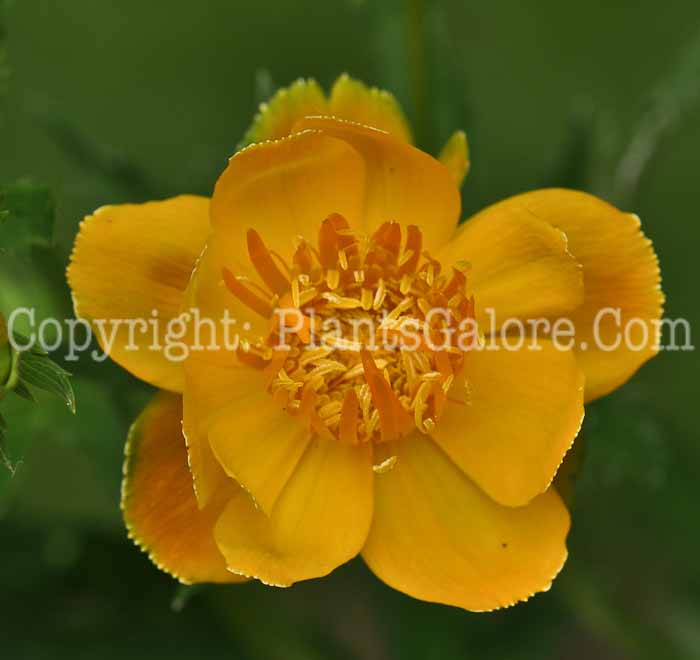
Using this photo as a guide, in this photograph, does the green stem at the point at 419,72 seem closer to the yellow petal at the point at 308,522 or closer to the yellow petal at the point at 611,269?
the yellow petal at the point at 611,269

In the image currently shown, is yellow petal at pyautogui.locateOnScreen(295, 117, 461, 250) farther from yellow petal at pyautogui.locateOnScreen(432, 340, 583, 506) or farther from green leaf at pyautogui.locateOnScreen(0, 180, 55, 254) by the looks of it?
green leaf at pyautogui.locateOnScreen(0, 180, 55, 254)

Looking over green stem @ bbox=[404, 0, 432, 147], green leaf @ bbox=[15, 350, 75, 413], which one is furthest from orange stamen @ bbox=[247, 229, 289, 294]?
green stem @ bbox=[404, 0, 432, 147]

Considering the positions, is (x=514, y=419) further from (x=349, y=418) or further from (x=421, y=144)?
(x=421, y=144)

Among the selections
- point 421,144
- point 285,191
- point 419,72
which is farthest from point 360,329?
point 419,72

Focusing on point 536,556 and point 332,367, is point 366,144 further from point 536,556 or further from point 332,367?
point 536,556

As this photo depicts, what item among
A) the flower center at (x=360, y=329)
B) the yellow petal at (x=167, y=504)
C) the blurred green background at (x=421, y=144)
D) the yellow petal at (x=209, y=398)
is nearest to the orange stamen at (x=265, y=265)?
the flower center at (x=360, y=329)

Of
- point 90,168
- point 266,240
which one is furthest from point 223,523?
point 90,168
